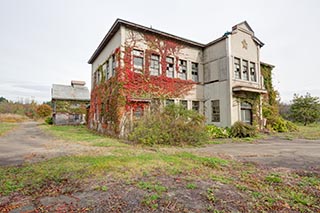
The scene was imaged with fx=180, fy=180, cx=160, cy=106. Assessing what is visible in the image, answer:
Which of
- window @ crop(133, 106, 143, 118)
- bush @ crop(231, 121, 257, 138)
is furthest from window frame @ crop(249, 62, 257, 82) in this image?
window @ crop(133, 106, 143, 118)

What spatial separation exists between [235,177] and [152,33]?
1130cm

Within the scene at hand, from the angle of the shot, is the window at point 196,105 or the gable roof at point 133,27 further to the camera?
the window at point 196,105

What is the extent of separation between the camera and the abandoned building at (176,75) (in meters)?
12.0

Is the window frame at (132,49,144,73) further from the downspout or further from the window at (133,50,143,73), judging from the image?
the downspout

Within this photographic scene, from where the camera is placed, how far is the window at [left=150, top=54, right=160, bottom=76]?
42.8 ft

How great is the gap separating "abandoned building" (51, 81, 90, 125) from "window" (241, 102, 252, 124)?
23.0 m

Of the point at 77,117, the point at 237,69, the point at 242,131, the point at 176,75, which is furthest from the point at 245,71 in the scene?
the point at 77,117

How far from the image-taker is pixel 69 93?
2878 cm

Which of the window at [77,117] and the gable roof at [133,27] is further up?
the gable roof at [133,27]

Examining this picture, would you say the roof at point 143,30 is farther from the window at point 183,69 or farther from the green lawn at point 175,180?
the green lawn at point 175,180

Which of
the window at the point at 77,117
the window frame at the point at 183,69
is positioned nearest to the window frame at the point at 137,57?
the window frame at the point at 183,69

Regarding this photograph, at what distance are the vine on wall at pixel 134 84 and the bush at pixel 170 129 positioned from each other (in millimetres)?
2486

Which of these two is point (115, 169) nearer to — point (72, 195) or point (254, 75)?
point (72, 195)

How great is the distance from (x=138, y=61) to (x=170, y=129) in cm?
574
